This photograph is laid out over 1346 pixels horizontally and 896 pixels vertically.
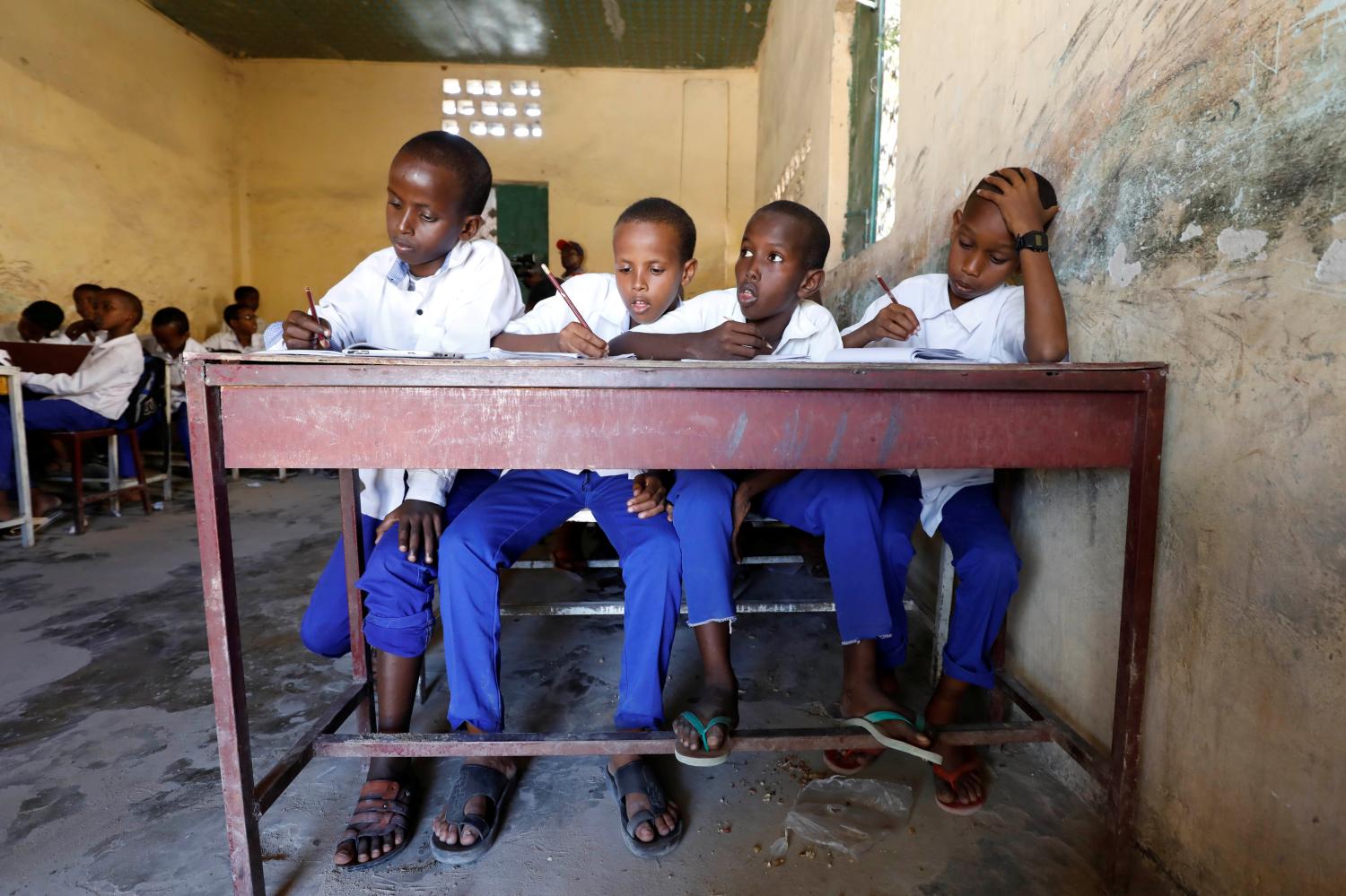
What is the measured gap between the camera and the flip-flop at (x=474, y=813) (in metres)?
1.17

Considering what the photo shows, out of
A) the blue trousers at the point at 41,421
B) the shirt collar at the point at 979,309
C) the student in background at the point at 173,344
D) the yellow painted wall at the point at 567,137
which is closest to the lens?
the shirt collar at the point at 979,309

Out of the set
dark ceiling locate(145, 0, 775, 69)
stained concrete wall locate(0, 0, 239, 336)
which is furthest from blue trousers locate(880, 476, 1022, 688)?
stained concrete wall locate(0, 0, 239, 336)

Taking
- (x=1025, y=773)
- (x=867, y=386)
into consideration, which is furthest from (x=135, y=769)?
(x=1025, y=773)

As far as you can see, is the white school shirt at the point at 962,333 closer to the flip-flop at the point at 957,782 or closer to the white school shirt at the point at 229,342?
the flip-flop at the point at 957,782

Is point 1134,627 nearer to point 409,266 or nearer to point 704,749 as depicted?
point 704,749

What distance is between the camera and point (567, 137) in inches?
278

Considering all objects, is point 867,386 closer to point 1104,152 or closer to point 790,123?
point 1104,152

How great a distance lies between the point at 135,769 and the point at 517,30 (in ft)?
21.8

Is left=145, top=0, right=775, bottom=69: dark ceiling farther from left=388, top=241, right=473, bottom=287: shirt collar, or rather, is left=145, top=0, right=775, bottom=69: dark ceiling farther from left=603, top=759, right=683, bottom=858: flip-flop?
left=603, top=759, right=683, bottom=858: flip-flop

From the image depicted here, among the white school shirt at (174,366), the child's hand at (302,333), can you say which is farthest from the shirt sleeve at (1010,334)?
the white school shirt at (174,366)

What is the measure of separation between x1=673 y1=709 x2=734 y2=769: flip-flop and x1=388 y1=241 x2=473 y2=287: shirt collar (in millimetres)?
1182

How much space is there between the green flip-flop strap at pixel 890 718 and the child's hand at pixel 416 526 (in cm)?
88

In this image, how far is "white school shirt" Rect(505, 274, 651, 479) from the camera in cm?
171

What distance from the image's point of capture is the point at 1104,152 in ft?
4.10
